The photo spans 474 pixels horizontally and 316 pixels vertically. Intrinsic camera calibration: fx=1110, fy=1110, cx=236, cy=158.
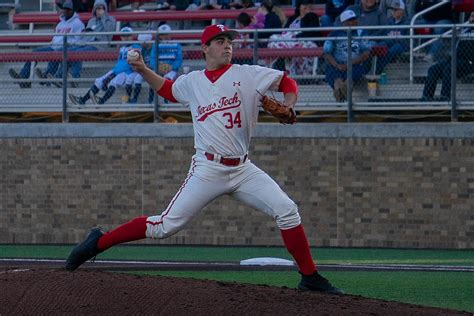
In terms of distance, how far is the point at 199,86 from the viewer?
904cm

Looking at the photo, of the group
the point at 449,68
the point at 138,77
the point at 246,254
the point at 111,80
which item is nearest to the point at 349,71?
the point at 449,68

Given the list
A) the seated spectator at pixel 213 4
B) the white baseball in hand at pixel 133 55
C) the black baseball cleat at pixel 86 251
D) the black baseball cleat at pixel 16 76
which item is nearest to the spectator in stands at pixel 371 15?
the seated spectator at pixel 213 4

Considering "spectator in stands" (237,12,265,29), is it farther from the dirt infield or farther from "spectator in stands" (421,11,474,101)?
the dirt infield

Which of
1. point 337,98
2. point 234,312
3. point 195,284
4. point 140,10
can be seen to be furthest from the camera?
point 140,10

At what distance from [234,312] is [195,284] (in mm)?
811

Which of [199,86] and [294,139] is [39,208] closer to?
[294,139]

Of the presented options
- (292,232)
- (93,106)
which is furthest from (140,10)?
(292,232)

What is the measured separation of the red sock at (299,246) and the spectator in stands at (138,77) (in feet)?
29.0

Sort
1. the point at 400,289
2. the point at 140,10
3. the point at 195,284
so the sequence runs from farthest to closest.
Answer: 1. the point at 140,10
2. the point at 400,289
3. the point at 195,284

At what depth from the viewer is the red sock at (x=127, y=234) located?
29.5ft

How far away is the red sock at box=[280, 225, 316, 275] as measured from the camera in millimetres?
8812

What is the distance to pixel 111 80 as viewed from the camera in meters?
17.6

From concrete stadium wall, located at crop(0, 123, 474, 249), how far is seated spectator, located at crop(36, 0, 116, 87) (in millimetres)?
910

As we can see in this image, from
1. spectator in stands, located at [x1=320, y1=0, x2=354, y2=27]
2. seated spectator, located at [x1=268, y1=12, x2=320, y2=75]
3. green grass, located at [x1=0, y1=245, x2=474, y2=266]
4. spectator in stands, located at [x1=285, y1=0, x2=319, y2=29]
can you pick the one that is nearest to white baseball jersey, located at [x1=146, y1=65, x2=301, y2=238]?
green grass, located at [x1=0, y1=245, x2=474, y2=266]
